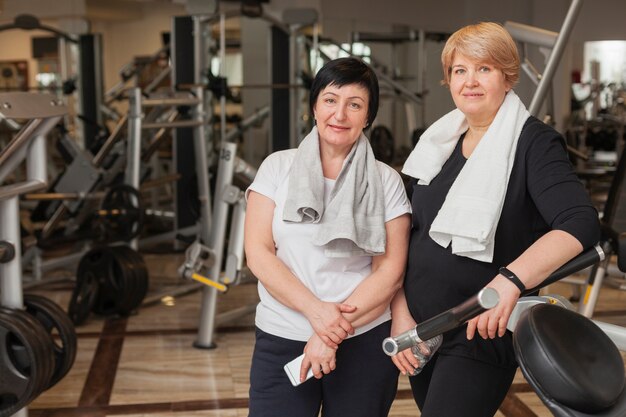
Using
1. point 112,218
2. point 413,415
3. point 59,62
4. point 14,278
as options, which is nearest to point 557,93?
point 413,415

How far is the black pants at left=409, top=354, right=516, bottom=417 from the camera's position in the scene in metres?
1.69

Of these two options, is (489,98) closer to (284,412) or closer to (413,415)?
(284,412)

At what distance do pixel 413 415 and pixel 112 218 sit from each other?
222cm

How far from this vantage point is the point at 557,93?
166 inches

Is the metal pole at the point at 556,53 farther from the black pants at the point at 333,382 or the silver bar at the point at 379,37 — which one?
the silver bar at the point at 379,37

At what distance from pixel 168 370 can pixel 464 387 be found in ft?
7.43

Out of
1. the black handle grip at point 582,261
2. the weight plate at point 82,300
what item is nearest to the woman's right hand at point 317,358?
the black handle grip at point 582,261

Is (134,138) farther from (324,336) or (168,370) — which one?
(324,336)

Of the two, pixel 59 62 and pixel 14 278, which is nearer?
pixel 14 278

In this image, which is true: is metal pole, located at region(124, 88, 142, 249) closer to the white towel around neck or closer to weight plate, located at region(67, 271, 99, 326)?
weight plate, located at region(67, 271, 99, 326)

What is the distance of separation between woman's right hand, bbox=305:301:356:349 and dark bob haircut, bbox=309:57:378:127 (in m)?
0.43

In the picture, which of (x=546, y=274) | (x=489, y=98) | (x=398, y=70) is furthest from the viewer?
(x=398, y=70)

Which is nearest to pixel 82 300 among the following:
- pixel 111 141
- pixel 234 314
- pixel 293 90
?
pixel 234 314

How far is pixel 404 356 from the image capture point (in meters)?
1.78
